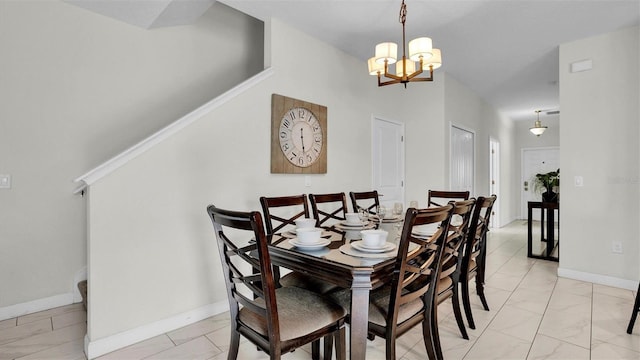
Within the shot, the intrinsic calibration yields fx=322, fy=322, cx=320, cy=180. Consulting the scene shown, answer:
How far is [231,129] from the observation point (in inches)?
104

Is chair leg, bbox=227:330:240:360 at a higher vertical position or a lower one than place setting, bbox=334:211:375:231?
lower

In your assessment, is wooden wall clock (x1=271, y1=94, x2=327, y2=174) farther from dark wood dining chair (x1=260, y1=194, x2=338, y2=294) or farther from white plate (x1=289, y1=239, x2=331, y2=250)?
white plate (x1=289, y1=239, x2=331, y2=250)

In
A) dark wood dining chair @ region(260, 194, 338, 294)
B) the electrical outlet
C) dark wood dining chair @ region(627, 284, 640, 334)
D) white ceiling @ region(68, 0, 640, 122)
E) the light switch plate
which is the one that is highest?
white ceiling @ region(68, 0, 640, 122)

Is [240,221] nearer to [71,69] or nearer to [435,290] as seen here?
[435,290]

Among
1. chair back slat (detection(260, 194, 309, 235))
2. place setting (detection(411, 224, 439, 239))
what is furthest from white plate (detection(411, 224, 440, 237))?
chair back slat (detection(260, 194, 309, 235))

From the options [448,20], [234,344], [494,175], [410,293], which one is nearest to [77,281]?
[234,344]

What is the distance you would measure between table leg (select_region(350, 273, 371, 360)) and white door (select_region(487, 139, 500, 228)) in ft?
20.1

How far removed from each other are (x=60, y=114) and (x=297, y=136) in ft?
6.52

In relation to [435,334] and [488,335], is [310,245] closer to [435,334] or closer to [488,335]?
[435,334]

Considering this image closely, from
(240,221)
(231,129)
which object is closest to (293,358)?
(240,221)

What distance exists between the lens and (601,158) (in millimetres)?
3322

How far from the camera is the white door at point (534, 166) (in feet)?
24.8

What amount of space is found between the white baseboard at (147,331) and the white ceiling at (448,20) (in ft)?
8.03

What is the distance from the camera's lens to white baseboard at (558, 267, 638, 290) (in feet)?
10.4
